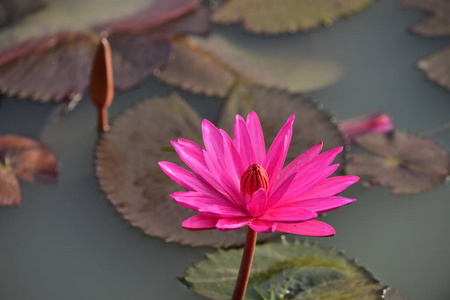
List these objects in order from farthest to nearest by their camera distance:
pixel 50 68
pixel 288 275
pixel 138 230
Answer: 1. pixel 50 68
2. pixel 138 230
3. pixel 288 275

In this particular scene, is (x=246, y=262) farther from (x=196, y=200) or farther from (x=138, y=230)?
(x=138, y=230)

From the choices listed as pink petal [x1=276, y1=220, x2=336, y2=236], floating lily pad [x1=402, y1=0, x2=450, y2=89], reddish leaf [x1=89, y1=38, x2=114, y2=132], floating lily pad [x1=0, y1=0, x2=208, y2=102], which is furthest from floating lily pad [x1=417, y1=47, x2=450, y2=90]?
pink petal [x1=276, y1=220, x2=336, y2=236]

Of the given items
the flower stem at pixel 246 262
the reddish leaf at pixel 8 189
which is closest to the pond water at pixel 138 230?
the reddish leaf at pixel 8 189

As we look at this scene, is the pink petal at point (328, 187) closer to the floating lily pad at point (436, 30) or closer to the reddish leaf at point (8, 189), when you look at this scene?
the reddish leaf at point (8, 189)

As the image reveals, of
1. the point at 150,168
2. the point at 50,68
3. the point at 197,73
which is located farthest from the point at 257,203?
the point at 50,68

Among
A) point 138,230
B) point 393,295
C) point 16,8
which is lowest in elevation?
point 393,295

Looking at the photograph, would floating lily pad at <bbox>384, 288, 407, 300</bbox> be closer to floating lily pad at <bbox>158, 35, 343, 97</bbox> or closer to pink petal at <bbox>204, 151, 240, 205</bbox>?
pink petal at <bbox>204, 151, 240, 205</bbox>

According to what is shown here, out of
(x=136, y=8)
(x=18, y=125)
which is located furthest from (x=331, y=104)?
(x=18, y=125)
